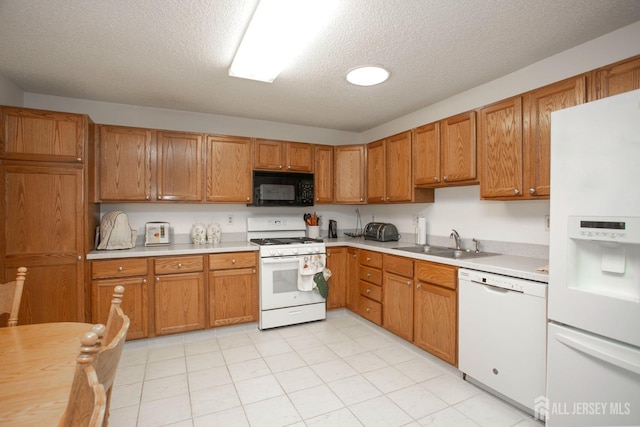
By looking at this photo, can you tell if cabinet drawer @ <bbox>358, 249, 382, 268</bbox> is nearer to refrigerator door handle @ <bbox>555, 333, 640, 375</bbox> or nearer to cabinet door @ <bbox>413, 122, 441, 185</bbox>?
cabinet door @ <bbox>413, 122, 441, 185</bbox>

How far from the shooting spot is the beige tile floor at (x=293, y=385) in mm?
1911

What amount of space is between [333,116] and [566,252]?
286 centimetres

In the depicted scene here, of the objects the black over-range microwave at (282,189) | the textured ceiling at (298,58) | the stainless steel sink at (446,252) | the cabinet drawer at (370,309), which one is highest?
the textured ceiling at (298,58)

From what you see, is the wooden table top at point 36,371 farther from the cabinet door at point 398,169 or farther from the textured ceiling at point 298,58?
the cabinet door at point 398,169

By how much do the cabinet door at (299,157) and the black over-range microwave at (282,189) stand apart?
83 millimetres

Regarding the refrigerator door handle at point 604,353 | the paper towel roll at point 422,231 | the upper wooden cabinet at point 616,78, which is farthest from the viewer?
the paper towel roll at point 422,231

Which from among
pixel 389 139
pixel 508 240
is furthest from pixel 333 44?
pixel 508 240

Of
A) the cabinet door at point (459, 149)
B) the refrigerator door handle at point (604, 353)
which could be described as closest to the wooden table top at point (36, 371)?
the refrigerator door handle at point (604, 353)

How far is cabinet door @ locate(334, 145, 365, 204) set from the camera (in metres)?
4.02

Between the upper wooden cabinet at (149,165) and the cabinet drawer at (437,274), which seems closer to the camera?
the cabinet drawer at (437,274)

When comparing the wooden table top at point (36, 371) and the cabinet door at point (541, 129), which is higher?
the cabinet door at point (541, 129)

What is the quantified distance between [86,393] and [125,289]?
2535 mm

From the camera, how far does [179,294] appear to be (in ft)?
9.88

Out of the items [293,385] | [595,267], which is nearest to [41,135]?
[293,385]
